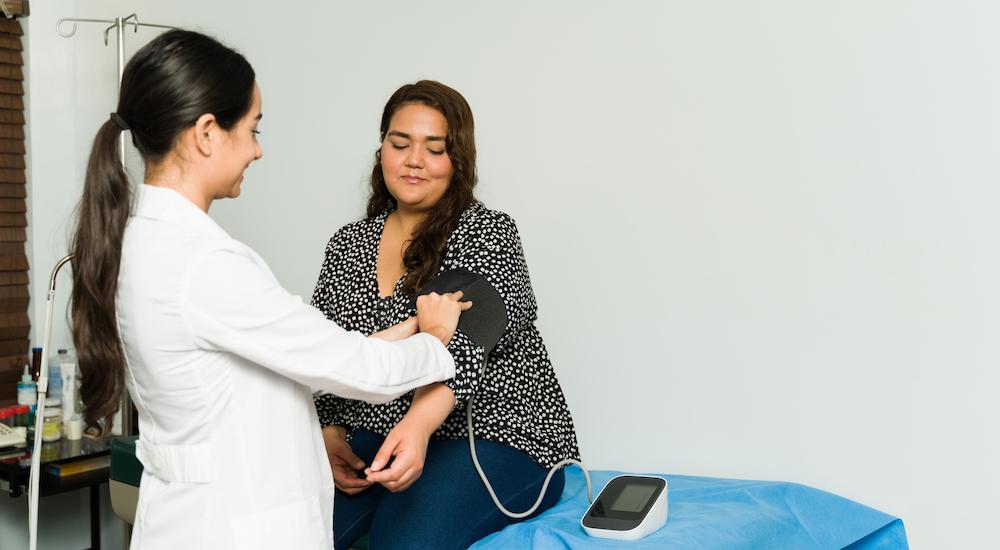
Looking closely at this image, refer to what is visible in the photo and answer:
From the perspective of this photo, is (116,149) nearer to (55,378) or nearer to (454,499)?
(454,499)

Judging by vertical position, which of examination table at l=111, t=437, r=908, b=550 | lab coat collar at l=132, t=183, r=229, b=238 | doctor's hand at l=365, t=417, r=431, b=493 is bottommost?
examination table at l=111, t=437, r=908, b=550

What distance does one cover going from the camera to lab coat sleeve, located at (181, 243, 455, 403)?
3.71 ft

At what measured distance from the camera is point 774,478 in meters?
1.92

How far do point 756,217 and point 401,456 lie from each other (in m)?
0.94

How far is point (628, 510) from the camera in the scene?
1.52m

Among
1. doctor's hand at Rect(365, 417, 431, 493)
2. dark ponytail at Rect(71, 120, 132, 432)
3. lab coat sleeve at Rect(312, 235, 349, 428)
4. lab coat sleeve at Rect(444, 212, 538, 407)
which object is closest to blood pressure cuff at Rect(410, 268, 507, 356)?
lab coat sleeve at Rect(444, 212, 538, 407)

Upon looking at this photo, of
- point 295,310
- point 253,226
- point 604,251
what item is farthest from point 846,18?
point 253,226

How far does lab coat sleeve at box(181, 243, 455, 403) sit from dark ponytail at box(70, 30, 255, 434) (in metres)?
0.13

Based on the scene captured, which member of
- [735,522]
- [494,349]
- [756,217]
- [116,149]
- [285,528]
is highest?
[116,149]

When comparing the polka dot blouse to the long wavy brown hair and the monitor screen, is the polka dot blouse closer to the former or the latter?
the long wavy brown hair

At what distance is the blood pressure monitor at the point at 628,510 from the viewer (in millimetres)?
1480

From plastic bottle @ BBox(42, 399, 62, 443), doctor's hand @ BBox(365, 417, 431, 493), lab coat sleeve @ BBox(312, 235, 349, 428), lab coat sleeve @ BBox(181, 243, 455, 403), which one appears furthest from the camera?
plastic bottle @ BBox(42, 399, 62, 443)

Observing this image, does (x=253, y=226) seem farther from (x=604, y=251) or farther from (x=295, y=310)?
(x=295, y=310)

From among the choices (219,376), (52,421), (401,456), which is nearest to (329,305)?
(401,456)
